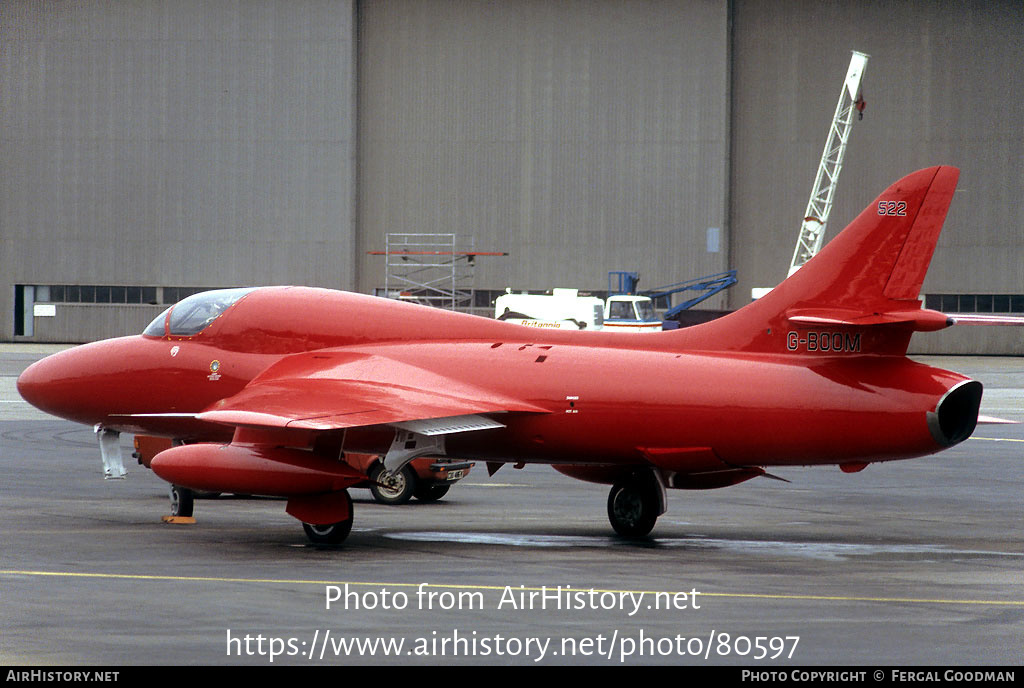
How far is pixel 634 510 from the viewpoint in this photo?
16016 millimetres

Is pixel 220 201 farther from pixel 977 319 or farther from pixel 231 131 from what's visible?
pixel 977 319

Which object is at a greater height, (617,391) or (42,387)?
(617,391)

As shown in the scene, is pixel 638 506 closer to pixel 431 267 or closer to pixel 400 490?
pixel 400 490

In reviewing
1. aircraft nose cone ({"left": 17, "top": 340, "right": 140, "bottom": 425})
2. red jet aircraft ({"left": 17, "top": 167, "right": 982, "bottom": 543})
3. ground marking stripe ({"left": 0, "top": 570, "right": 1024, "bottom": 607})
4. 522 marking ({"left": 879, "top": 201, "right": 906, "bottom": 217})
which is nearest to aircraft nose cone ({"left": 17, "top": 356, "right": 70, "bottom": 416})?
aircraft nose cone ({"left": 17, "top": 340, "right": 140, "bottom": 425})

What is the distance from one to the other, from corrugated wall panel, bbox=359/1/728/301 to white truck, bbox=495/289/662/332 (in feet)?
17.5

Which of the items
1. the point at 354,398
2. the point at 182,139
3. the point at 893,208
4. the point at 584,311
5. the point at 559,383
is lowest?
the point at 584,311

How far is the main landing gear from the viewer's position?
628 inches

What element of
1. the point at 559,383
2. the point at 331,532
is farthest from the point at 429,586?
the point at 559,383

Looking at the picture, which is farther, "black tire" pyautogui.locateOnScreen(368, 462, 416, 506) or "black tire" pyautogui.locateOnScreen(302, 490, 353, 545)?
"black tire" pyautogui.locateOnScreen(368, 462, 416, 506)

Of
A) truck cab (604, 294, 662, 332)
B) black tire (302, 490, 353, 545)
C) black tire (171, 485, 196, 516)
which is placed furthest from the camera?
truck cab (604, 294, 662, 332)

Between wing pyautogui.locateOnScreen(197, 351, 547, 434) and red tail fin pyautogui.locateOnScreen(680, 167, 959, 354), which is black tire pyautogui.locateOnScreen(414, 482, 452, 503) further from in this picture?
red tail fin pyautogui.locateOnScreen(680, 167, 959, 354)

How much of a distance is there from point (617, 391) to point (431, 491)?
4.88 metres
